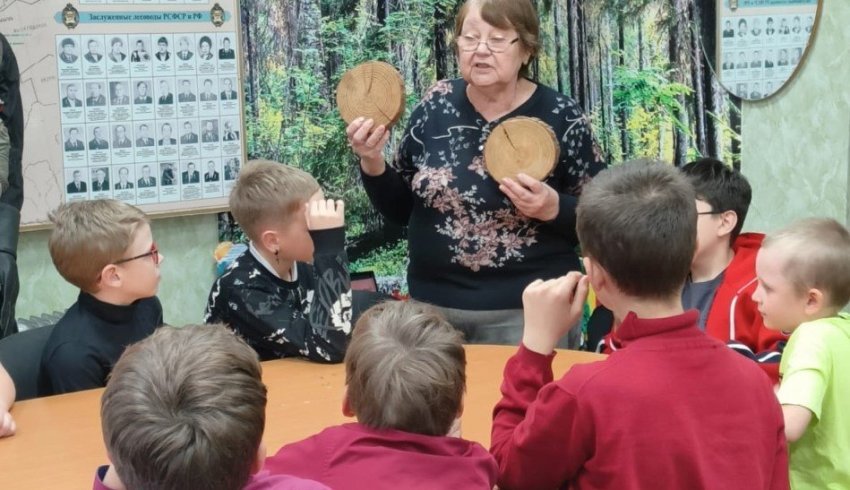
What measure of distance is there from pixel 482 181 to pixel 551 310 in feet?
3.56

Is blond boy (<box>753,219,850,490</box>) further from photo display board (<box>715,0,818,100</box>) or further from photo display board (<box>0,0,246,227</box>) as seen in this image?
photo display board (<box>715,0,818,100</box>)

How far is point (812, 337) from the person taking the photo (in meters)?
1.82

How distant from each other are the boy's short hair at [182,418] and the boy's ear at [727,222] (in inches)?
62.8

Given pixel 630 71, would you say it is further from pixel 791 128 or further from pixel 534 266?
pixel 534 266

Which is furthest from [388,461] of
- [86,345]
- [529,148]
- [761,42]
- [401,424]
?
[761,42]

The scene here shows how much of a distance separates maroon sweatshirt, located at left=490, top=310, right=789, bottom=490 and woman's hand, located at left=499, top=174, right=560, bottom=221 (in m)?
1.10

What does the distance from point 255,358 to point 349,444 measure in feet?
0.68

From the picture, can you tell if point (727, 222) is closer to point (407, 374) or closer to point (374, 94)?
point (374, 94)

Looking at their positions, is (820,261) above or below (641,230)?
below

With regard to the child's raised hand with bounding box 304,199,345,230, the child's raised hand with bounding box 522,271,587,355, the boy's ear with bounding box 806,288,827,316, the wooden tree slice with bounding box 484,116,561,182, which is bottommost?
the boy's ear with bounding box 806,288,827,316

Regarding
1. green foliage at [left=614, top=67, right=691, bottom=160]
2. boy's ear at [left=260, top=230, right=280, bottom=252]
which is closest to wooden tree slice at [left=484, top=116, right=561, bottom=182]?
boy's ear at [left=260, top=230, right=280, bottom=252]

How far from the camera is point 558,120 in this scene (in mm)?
2715

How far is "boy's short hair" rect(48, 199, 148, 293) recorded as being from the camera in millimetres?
2340

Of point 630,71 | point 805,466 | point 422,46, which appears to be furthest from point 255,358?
point 630,71
